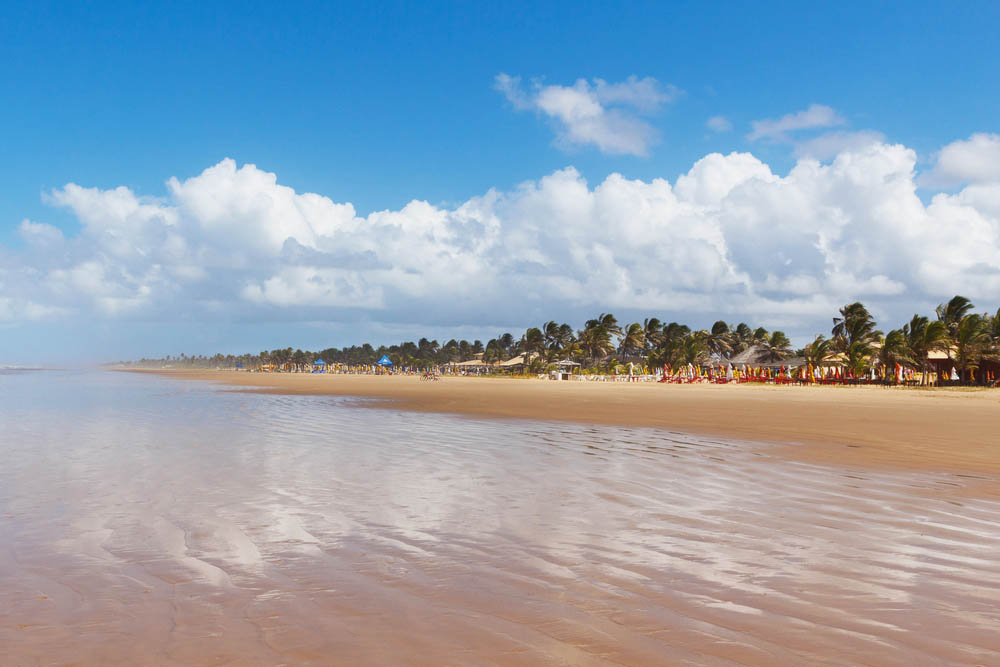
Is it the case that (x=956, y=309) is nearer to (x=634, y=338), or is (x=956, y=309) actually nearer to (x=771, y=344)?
(x=771, y=344)

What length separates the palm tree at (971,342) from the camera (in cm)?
5469

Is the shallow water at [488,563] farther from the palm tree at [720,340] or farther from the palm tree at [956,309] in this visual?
the palm tree at [720,340]

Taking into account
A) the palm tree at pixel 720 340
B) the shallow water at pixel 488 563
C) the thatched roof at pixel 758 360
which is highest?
the palm tree at pixel 720 340

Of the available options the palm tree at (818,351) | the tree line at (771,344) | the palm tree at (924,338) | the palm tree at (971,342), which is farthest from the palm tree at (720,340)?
the palm tree at (971,342)

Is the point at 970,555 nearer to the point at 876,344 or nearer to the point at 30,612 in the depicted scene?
the point at 30,612

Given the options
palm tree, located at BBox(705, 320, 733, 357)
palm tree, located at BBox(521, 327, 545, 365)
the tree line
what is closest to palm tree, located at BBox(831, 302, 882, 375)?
the tree line

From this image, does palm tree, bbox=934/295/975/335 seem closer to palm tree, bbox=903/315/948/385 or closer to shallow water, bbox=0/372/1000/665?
palm tree, bbox=903/315/948/385

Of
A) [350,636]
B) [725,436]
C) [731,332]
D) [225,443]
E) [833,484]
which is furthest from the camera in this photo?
[731,332]

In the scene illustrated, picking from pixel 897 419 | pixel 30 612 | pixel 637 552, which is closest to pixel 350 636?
pixel 30 612

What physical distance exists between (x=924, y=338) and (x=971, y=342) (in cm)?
335

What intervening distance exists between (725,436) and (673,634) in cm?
1397

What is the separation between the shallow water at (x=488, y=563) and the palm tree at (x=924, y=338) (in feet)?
179

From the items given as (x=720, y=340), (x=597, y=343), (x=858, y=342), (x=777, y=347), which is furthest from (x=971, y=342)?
(x=597, y=343)

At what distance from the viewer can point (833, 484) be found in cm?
997
